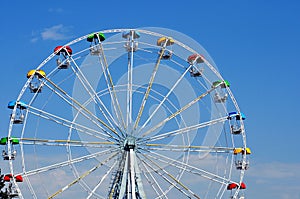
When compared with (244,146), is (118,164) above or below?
below

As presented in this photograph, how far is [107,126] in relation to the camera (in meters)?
51.8

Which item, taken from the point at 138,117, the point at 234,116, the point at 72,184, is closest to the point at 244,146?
the point at 234,116

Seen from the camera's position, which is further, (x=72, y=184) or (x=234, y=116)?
(x=234, y=116)

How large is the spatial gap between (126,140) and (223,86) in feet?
30.9

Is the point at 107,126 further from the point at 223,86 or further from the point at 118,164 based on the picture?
the point at 223,86

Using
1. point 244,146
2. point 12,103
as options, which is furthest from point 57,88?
point 244,146

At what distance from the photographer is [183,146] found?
53.7 m

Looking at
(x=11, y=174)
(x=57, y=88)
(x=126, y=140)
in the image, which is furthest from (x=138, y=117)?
(x=11, y=174)

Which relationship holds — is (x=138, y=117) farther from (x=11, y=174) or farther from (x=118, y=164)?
(x=11, y=174)

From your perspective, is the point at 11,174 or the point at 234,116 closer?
the point at 11,174

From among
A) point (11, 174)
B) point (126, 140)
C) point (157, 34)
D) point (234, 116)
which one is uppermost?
point (157, 34)

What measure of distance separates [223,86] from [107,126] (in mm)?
10092

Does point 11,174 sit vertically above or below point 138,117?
below

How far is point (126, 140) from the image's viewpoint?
51688mm
